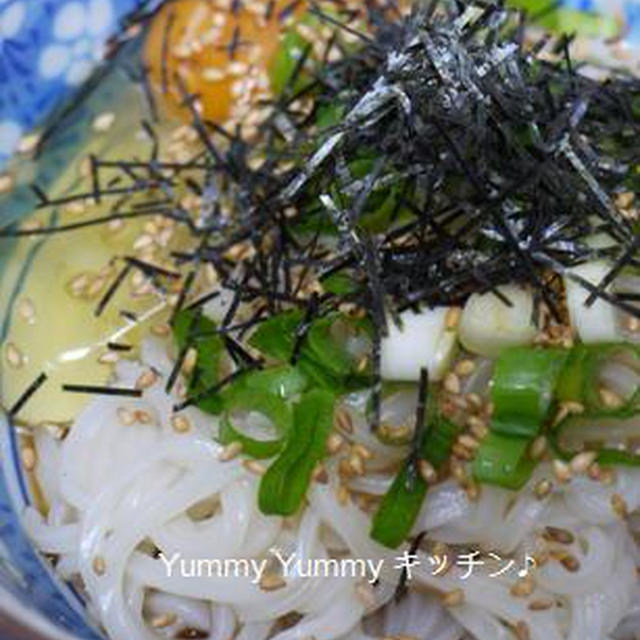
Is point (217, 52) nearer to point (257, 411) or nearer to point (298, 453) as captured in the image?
point (257, 411)

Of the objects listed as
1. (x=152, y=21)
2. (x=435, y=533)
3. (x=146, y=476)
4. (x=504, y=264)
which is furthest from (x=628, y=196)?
(x=152, y=21)

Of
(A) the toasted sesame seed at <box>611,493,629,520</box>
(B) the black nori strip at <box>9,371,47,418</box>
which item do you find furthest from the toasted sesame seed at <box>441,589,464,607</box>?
(B) the black nori strip at <box>9,371,47,418</box>

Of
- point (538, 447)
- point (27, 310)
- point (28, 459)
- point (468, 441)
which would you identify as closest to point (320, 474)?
point (468, 441)

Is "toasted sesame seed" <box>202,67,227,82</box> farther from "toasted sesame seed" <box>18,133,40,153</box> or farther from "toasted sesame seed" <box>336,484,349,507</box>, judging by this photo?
"toasted sesame seed" <box>336,484,349,507</box>

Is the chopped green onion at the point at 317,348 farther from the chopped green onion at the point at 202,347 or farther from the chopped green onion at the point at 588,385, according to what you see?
the chopped green onion at the point at 588,385

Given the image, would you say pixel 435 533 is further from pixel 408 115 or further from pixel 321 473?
pixel 408 115
